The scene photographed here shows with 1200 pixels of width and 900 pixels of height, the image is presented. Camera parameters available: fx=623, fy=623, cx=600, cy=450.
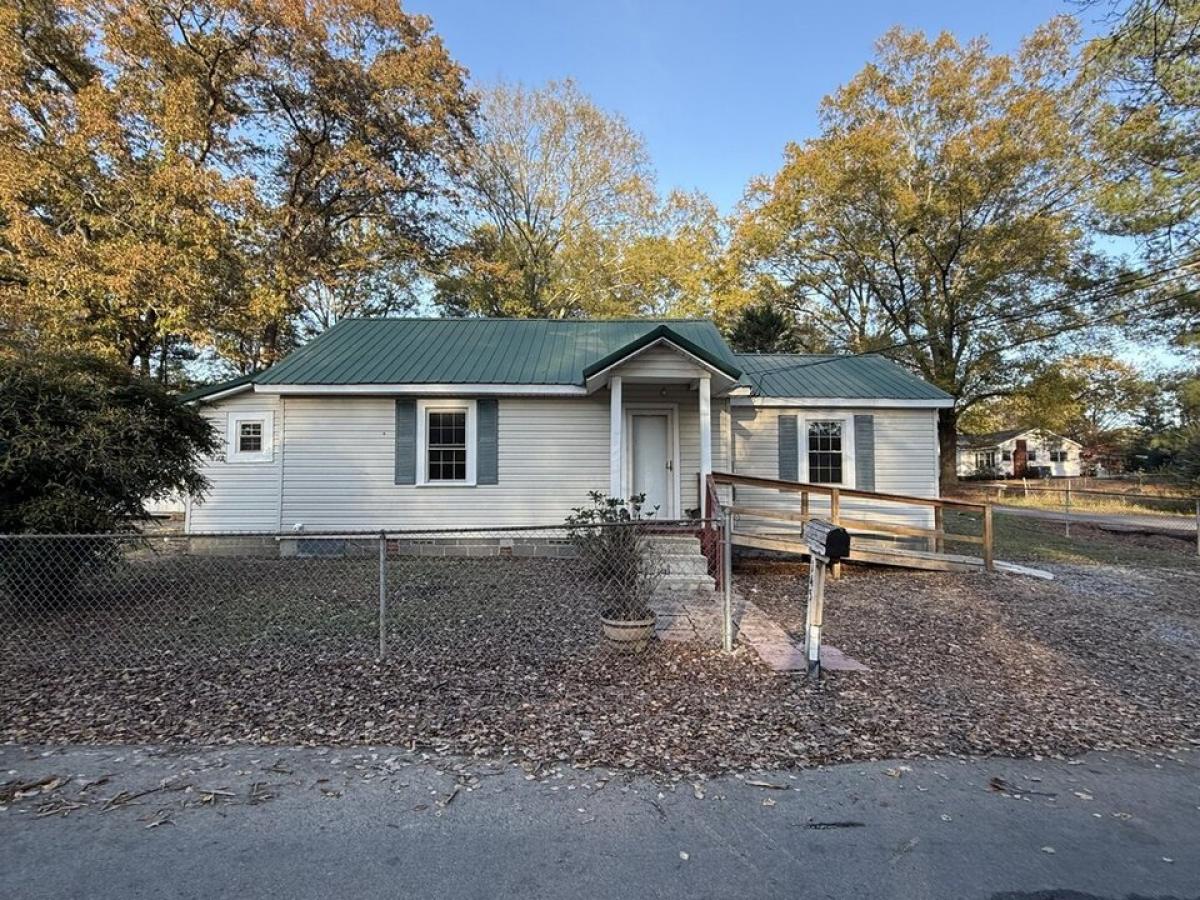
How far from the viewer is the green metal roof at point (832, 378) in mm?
10984

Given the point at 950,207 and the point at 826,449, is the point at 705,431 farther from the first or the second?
the point at 950,207

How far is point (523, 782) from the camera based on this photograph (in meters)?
3.17

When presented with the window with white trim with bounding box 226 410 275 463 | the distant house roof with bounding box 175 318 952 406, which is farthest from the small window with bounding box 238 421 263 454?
the distant house roof with bounding box 175 318 952 406

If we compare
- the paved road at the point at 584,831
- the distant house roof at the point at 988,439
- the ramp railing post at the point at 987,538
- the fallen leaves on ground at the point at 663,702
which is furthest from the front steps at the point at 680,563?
the distant house roof at the point at 988,439

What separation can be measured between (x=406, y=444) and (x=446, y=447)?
26.1 inches

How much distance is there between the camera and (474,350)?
11812mm

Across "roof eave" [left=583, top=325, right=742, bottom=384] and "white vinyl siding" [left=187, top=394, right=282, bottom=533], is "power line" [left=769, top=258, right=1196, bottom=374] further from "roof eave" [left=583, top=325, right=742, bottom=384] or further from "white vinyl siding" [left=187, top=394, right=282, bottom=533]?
"white vinyl siding" [left=187, top=394, right=282, bottom=533]

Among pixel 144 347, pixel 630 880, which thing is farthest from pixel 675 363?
pixel 144 347

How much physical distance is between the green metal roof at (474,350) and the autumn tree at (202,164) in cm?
590

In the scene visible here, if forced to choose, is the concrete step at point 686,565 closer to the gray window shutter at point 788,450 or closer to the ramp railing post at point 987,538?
the gray window shutter at point 788,450

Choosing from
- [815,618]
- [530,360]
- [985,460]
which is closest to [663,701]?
[815,618]

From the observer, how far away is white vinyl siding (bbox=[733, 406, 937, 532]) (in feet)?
36.4

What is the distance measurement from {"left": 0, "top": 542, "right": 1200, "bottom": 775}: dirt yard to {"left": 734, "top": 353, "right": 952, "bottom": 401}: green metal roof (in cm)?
567

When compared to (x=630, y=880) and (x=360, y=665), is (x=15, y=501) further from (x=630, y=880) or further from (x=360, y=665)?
(x=630, y=880)
